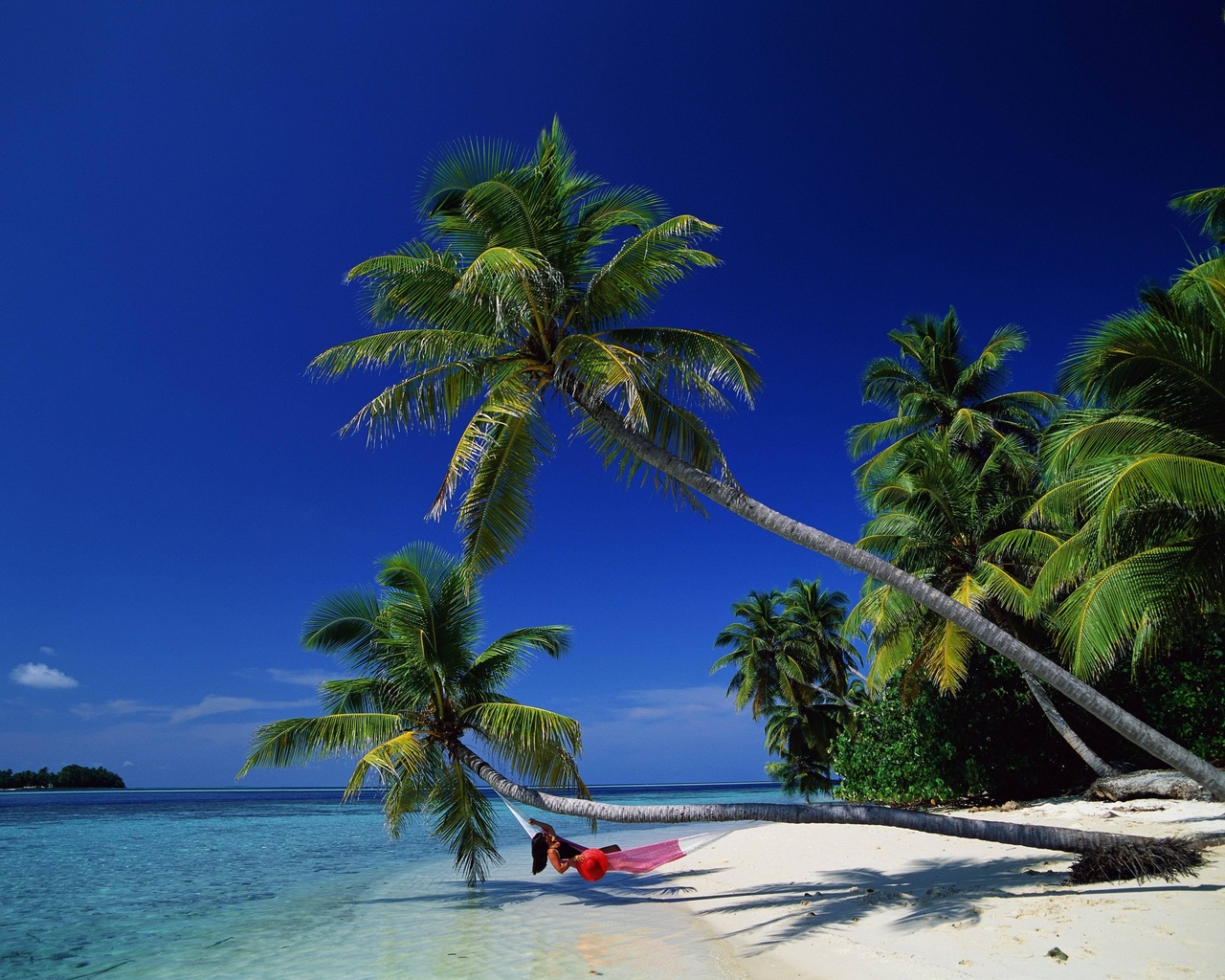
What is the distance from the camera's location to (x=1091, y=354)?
634 cm

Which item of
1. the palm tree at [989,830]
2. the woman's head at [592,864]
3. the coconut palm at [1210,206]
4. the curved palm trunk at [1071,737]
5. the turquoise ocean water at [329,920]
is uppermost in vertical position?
the coconut palm at [1210,206]

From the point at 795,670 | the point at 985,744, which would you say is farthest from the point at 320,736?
the point at 795,670

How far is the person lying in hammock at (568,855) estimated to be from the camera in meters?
7.08

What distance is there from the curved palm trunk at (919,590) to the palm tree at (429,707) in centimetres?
311

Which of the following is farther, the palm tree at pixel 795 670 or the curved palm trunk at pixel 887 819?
the palm tree at pixel 795 670

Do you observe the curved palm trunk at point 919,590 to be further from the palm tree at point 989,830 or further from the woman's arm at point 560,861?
the woman's arm at point 560,861

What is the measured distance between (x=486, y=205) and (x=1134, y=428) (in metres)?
6.22

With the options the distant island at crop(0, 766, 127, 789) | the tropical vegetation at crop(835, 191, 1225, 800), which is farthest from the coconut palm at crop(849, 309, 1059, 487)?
the distant island at crop(0, 766, 127, 789)

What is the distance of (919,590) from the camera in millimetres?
6234

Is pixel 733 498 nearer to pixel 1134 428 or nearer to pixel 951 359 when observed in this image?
pixel 1134 428

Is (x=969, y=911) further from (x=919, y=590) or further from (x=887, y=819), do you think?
(x=919, y=590)

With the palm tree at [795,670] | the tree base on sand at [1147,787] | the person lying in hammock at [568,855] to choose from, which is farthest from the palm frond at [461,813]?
the palm tree at [795,670]

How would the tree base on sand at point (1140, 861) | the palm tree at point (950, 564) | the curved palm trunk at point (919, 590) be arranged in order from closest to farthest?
1. the tree base on sand at point (1140, 861)
2. the curved palm trunk at point (919, 590)
3. the palm tree at point (950, 564)

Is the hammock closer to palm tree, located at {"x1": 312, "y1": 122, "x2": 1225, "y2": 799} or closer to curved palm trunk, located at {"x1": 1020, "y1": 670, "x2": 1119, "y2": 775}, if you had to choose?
palm tree, located at {"x1": 312, "y1": 122, "x2": 1225, "y2": 799}
